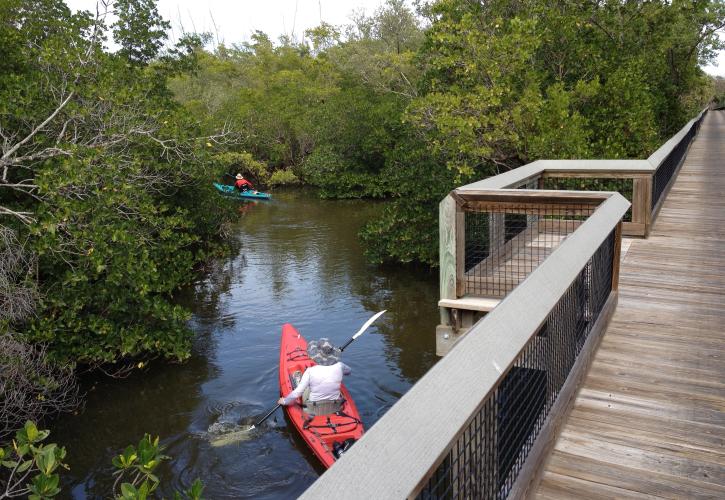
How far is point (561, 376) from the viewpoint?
395 cm

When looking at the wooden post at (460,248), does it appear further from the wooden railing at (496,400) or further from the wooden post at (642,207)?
the wooden post at (642,207)

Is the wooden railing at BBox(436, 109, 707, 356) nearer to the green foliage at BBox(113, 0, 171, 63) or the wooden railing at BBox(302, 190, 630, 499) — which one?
the wooden railing at BBox(302, 190, 630, 499)

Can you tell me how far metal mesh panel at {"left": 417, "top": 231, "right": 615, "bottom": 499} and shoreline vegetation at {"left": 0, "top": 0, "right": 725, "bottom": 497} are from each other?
9.93ft

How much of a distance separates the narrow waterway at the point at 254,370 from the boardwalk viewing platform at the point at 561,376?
548 centimetres

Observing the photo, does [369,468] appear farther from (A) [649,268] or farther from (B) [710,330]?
(A) [649,268]

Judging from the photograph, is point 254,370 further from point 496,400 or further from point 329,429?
point 496,400

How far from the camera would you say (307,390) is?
34.8ft

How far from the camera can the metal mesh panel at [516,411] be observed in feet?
7.95

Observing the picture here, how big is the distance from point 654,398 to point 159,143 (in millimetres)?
12115

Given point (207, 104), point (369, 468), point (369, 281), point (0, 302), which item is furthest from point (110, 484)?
point (207, 104)

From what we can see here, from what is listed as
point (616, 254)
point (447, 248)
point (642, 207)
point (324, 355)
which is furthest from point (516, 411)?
point (324, 355)

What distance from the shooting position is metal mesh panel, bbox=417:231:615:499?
2424 mm

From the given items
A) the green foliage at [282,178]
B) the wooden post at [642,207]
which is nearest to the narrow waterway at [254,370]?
the wooden post at [642,207]

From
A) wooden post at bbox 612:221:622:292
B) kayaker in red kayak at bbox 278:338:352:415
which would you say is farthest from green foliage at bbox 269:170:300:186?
wooden post at bbox 612:221:622:292
